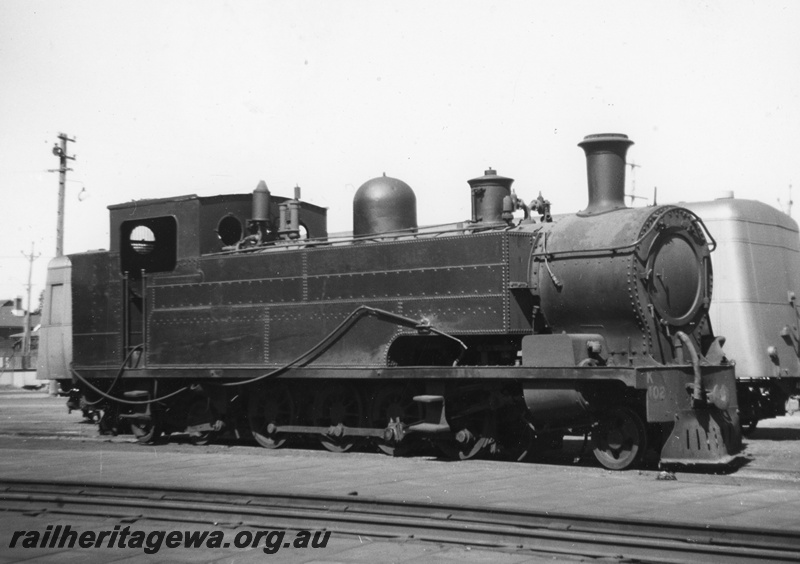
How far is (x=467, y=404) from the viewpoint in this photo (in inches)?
456

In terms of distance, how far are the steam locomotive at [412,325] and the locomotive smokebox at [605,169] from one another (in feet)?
0.09

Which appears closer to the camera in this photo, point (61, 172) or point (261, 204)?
point (261, 204)

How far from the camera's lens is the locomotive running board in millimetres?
9820

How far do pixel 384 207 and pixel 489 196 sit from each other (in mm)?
1479

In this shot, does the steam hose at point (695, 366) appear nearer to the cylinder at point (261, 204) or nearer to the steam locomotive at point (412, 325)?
the steam locomotive at point (412, 325)

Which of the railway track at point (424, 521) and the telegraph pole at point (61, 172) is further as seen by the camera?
the telegraph pole at point (61, 172)

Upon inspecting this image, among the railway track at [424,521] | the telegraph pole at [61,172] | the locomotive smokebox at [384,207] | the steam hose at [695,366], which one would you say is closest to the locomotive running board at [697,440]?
the steam hose at [695,366]

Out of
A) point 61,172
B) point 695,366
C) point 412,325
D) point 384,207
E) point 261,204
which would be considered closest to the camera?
point 695,366

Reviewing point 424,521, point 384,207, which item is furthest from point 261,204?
point 424,521

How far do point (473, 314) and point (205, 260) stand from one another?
4.37 metres

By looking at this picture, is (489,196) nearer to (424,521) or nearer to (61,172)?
(424,521)

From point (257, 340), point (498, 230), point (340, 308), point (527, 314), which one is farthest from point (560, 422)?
point (257, 340)

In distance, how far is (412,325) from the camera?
1159cm

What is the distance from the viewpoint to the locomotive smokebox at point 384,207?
12.6 metres
